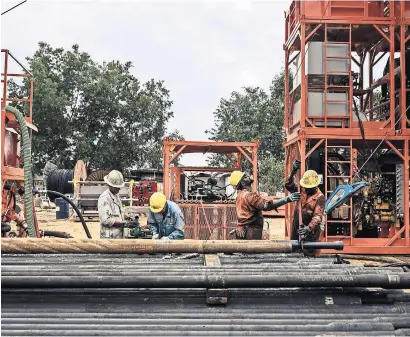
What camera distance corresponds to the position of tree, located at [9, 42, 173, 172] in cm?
3216

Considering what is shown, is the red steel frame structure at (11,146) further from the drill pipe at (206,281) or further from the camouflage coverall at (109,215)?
the drill pipe at (206,281)

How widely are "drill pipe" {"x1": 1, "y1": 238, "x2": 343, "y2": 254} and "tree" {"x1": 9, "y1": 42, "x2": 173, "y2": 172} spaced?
96.1 feet

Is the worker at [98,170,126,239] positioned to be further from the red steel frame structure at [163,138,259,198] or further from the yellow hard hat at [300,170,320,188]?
the red steel frame structure at [163,138,259,198]

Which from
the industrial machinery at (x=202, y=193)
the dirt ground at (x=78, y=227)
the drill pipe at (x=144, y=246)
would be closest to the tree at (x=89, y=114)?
the dirt ground at (x=78, y=227)

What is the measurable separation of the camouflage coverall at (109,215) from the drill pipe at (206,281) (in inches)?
159

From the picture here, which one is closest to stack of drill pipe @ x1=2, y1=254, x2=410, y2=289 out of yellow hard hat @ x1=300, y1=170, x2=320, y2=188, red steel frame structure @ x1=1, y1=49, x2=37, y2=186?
yellow hard hat @ x1=300, y1=170, x2=320, y2=188

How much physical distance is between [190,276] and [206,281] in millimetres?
98

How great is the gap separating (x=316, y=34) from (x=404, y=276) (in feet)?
32.8

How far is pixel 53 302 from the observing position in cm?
273

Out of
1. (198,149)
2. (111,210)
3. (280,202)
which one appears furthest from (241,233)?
(198,149)

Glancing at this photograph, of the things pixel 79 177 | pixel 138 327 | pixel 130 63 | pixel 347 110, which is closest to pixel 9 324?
pixel 138 327

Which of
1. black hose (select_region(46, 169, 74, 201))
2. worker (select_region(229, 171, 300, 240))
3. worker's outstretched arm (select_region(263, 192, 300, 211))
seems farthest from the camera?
black hose (select_region(46, 169, 74, 201))

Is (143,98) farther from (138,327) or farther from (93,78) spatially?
(138,327)

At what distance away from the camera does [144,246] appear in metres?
3.51
